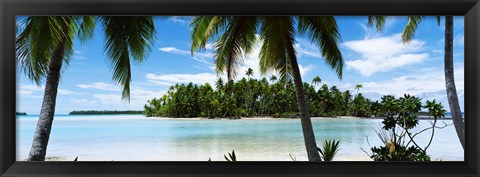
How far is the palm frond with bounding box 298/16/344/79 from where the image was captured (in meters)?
2.94

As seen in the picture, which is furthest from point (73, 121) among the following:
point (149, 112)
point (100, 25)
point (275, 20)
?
point (275, 20)

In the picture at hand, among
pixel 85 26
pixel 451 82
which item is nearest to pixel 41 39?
pixel 85 26

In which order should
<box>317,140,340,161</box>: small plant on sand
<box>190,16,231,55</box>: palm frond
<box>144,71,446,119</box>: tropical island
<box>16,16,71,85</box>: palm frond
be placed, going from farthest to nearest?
<box>144,71,446,119</box>: tropical island, <box>317,140,340,161</box>: small plant on sand, <box>190,16,231,55</box>: palm frond, <box>16,16,71,85</box>: palm frond

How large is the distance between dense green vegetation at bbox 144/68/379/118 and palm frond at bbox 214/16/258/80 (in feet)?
6.23

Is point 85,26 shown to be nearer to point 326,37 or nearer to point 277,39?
point 277,39

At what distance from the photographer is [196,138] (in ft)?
35.7

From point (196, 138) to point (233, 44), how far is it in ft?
27.2

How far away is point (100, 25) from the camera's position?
244 centimetres

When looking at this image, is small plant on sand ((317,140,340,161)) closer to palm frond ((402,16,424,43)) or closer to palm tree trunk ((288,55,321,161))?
palm tree trunk ((288,55,321,161))

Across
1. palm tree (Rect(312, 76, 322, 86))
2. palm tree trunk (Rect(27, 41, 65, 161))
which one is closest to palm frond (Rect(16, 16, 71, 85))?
palm tree trunk (Rect(27, 41, 65, 161))

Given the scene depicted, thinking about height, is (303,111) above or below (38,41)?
below

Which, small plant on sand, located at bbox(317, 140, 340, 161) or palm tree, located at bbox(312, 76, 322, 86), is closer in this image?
small plant on sand, located at bbox(317, 140, 340, 161)

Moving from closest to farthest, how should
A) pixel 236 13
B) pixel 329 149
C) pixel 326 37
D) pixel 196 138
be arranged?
pixel 236 13 → pixel 326 37 → pixel 329 149 → pixel 196 138
